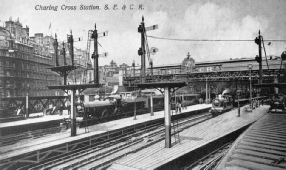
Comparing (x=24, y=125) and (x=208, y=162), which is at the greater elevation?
(x=24, y=125)

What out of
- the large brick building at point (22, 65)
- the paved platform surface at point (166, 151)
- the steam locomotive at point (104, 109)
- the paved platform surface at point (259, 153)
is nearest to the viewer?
the paved platform surface at point (259, 153)

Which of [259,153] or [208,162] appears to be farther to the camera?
[208,162]

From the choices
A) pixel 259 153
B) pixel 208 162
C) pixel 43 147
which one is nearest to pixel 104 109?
pixel 43 147

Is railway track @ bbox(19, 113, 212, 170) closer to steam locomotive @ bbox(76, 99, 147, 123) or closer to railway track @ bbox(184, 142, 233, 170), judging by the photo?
railway track @ bbox(184, 142, 233, 170)

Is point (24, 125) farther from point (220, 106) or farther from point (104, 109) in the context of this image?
point (220, 106)

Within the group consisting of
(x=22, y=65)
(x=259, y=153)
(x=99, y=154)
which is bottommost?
(x=99, y=154)

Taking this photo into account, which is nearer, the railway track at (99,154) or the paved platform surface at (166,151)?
the paved platform surface at (166,151)

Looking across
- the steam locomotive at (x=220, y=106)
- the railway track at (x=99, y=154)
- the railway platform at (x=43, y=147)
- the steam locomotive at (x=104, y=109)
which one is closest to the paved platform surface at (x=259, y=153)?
the railway track at (x=99, y=154)

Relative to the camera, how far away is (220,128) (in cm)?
1427

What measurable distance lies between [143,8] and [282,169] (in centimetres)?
961

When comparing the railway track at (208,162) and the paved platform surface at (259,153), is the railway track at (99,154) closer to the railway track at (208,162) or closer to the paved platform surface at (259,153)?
the railway track at (208,162)

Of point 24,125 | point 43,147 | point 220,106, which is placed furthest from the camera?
point 220,106

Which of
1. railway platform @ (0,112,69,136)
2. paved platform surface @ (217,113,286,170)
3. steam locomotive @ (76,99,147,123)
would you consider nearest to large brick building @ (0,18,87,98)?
steam locomotive @ (76,99,147,123)

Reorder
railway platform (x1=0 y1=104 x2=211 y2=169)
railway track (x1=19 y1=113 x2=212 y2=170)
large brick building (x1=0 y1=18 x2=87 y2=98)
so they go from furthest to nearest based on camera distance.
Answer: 1. large brick building (x1=0 y1=18 x2=87 y2=98)
2. railway track (x1=19 y1=113 x2=212 y2=170)
3. railway platform (x1=0 y1=104 x2=211 y2=169)
